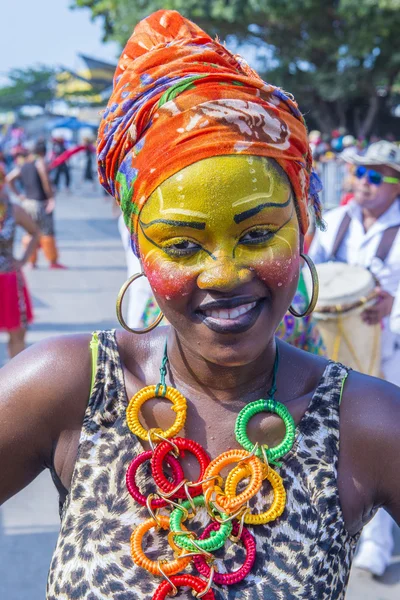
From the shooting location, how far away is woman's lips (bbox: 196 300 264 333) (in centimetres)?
158

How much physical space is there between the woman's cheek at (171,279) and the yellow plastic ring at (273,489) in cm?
38

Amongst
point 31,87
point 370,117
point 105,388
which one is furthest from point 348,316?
point 31,87

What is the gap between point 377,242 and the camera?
178 inches

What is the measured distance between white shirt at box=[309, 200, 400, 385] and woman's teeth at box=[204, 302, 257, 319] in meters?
2.86

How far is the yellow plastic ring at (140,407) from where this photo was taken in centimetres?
168

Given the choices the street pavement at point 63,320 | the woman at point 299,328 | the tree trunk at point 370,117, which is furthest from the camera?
the tree trunk at point 370,117

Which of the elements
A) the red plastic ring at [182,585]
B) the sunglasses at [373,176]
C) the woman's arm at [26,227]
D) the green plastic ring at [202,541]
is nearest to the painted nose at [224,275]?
the green plastic ring at [202,541]

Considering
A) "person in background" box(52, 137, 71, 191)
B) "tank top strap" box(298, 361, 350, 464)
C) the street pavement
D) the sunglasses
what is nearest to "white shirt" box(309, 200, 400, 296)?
the sunglasses

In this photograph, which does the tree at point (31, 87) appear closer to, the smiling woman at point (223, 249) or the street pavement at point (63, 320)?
the street pavement at point (63, 320)

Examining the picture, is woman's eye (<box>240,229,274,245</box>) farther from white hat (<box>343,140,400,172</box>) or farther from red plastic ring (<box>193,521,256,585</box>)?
white hat (<box>343,140,400,172</box>)

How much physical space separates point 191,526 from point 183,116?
2.64ft

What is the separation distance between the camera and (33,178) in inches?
466

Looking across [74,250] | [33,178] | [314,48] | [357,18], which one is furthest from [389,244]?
[314,48]

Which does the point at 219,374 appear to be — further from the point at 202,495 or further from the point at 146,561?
the point at 146,561
